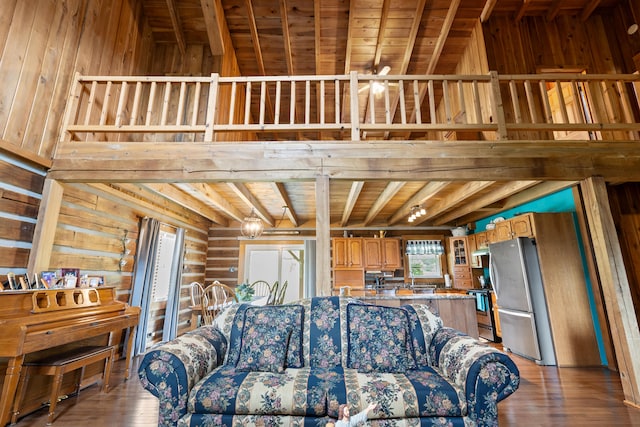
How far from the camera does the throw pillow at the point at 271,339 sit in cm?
216

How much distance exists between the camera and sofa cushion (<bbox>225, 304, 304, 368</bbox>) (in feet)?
7.55

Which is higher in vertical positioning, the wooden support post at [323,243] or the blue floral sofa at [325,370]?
the wooden support post at [323,243]

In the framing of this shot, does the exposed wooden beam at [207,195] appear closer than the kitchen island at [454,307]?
No

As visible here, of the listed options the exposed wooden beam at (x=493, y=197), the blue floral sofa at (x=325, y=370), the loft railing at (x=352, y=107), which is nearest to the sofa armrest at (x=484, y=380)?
the blue floral sofa at (x=325, y=370)

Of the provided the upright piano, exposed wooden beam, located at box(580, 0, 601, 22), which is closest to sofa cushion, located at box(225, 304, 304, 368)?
the upright piano

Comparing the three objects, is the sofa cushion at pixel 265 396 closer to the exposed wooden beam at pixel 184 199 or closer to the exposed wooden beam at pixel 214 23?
the exposed wooden beam at pixel 184 199

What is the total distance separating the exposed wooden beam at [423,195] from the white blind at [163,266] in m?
4.78

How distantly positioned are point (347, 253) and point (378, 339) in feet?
Answer: 18.5

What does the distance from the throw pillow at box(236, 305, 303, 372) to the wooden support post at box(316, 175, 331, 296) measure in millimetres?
525

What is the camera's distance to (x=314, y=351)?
2.35 metres

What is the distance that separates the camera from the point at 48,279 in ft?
9.10

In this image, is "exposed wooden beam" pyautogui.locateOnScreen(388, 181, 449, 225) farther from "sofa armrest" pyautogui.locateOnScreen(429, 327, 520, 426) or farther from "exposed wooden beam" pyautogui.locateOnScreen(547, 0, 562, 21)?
"exposed wooden beam" pyautogui.locateOnScreen(547, 0, 562, 21)

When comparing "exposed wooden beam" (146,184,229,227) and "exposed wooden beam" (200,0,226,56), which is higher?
"exposed wooden beam" (200,0,226,56)

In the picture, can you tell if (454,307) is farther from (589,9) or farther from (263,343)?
(589,9)
